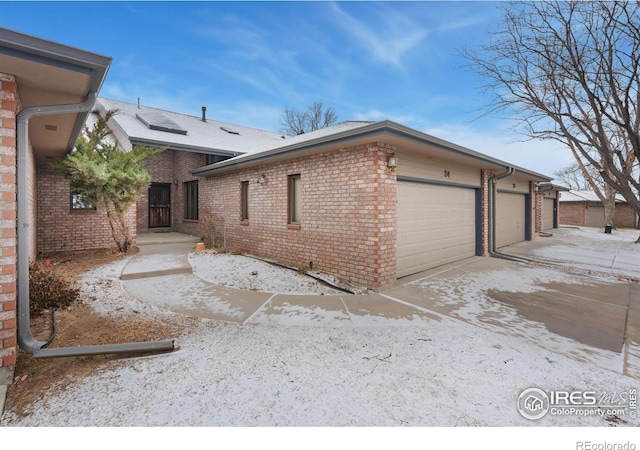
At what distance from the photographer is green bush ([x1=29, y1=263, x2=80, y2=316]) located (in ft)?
13.0

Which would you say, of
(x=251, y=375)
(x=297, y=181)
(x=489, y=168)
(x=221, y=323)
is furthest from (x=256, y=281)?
(x=489, y=168)

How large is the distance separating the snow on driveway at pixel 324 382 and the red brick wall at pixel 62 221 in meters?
6.85

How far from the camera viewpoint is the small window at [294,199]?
6.91 meters

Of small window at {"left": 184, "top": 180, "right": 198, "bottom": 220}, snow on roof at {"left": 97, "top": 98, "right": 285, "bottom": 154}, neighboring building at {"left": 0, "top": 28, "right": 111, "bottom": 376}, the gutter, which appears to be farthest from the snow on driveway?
small window at {"left": 184, "top": 180, "right": 198, "bottom": 220}

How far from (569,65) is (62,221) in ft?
40.8

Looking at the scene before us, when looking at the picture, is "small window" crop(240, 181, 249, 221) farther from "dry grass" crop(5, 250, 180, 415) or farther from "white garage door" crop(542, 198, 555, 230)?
"white garage door" crop(542, 198, 555, 230)

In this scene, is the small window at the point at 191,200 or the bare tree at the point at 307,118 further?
the bare tree at the point at 307,118

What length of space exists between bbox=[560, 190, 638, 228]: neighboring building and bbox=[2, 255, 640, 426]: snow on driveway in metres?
26.8

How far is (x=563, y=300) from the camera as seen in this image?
4715 millimetres

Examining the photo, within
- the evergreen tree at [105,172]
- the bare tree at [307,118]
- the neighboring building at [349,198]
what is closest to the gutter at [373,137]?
the neighboring building at [349,198]

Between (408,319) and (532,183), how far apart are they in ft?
38.7

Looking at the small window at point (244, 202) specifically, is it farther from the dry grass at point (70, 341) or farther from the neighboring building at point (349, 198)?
the dry grass at point (70, 341)

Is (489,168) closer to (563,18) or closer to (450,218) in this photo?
(450,218)
